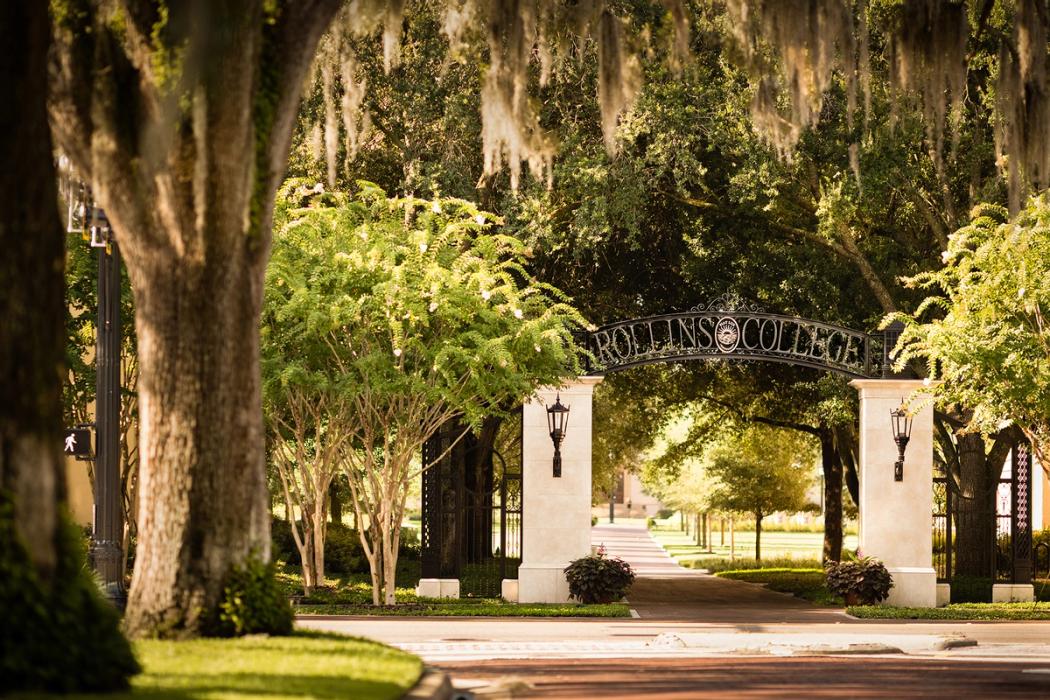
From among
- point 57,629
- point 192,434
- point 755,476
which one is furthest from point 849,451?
point 57,629

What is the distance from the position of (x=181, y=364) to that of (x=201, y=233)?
888 mm

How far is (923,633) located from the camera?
19.9 metres

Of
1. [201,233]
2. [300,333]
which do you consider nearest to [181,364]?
[201,233]

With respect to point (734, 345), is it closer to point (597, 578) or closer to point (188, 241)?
point (597, 578)

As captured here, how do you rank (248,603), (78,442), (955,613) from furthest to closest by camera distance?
(955,613), (78,442), (248,603)

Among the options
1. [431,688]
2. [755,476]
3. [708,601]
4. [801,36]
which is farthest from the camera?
[755,476]

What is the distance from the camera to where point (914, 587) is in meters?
25.1

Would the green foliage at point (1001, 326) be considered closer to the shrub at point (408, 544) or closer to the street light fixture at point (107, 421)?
→ the street light fixture at point (107, 421)

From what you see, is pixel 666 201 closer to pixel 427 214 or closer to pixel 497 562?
pixel 427 214

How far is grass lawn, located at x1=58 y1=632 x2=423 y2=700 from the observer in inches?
330

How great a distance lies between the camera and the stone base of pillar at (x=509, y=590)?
82.7 ft

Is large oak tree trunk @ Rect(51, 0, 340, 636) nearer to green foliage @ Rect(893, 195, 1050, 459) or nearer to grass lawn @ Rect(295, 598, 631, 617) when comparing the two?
grass lawn @ Rect(295, 598, 631, 617)

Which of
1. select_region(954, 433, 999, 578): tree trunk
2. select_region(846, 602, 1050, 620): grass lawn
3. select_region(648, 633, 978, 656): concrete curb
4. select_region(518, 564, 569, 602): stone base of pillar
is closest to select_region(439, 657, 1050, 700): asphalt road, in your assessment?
select_region(648, 633, 978, 656): concrete curb

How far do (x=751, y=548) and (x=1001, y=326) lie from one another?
4330 cm
